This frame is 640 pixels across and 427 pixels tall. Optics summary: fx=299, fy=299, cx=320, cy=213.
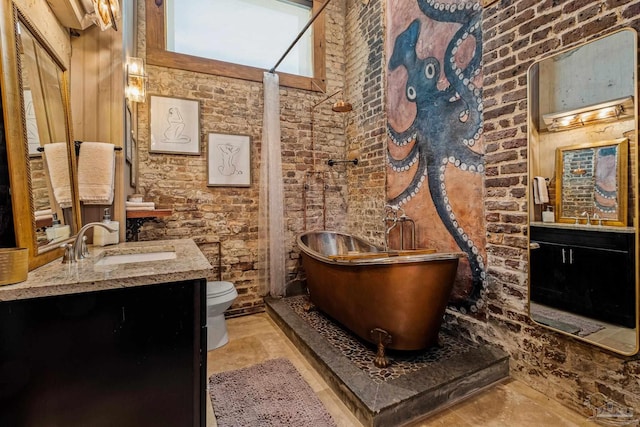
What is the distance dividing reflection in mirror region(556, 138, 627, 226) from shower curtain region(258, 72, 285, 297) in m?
2.45

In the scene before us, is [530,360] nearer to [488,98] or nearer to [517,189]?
[517,189]

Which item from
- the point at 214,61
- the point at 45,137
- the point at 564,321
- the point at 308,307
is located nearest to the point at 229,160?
the point at 214,61

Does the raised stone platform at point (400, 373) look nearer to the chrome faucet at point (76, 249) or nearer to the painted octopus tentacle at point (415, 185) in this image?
the painted octopus tentacle at point (415, 185)

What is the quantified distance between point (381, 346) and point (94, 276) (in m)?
1.67

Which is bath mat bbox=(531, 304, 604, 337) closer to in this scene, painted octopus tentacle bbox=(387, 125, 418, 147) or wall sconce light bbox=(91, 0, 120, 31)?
painted octopus tentacle bbox=(387, 125, 418, 147)

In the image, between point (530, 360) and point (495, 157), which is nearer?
point (530, 360)

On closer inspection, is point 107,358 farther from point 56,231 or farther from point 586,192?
point 586,192

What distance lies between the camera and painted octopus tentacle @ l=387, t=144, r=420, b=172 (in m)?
2.90

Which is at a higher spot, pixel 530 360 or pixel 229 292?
pixel 229 292

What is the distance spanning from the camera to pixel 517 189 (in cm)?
203

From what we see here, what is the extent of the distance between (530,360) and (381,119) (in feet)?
8.47

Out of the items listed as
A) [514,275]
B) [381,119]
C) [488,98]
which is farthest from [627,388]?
[381,119]

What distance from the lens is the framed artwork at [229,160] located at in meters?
3.25

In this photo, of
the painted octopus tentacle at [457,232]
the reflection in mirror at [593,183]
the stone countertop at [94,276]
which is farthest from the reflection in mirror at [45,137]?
the reflection in mirror at [593,183]
